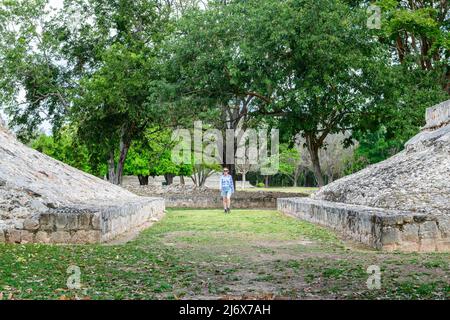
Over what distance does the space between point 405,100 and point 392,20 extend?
126 inches

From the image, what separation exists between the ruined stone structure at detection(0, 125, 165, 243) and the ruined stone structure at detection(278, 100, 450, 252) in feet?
15.3

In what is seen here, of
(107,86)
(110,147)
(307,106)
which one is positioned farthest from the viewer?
(110,147)

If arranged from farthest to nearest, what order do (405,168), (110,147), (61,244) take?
(110,147) → (405,168) → (61,244)

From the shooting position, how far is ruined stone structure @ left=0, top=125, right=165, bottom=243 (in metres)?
9.45

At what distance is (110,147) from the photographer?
92.7 feet

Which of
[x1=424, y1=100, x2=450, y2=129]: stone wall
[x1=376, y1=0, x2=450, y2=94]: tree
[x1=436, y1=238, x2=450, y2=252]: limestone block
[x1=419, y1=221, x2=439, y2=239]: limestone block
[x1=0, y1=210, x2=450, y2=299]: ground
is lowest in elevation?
[x1=0, y1=210, x2=450, y2=299]: ground

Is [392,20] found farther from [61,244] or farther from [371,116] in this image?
[61,244]

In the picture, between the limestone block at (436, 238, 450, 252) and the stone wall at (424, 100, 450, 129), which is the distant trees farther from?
the limestone block at (436, 238, 450, 252)

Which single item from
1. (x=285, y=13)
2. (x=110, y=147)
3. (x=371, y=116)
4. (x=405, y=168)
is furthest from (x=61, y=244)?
(x=110, y=147)

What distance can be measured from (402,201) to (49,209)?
6.90m

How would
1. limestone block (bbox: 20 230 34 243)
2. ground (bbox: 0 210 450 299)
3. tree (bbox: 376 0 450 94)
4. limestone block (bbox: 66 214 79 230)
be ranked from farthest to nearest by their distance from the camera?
tree (bbox: 376 0 450 94) → limestone block (bbox: 66 214 79 230) → limestone block (bbox: 20 230 34 243) → ground (bbox: 0 210 450 299)

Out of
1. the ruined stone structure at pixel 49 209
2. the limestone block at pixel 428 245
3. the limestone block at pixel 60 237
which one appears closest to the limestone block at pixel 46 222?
the ruined stone structure at pixel 49 209

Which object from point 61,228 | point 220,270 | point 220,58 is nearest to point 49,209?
point 61,228

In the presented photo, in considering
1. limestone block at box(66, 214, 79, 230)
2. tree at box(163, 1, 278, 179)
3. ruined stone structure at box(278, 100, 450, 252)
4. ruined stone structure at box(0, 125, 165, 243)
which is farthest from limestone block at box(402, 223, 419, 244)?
tree at box(163, 1, 278, 179)
